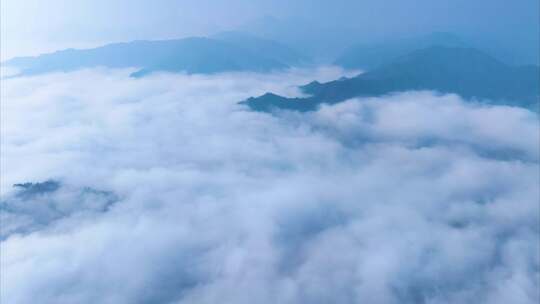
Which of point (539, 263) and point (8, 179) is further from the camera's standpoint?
point (8, 179)

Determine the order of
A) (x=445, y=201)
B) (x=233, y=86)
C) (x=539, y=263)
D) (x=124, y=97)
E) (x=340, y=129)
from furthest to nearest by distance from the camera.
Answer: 1. (x=233, y=86)
2. (x=124, y=97)
3. (x=340, y=129)
4. (x=445, y=201)
5. (x=539, y=263)

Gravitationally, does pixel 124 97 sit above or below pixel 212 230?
above

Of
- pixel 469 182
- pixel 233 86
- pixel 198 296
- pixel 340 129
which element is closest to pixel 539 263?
pixel 469 182

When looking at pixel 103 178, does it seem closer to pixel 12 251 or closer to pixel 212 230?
pixel 12 251

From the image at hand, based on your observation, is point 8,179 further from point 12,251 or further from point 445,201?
point 445,201

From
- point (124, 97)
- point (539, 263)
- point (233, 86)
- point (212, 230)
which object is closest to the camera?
point (539, 263)

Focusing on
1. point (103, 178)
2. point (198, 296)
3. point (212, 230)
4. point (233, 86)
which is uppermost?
point (233, 86)

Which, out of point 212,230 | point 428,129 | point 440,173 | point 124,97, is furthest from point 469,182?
point 124,97
